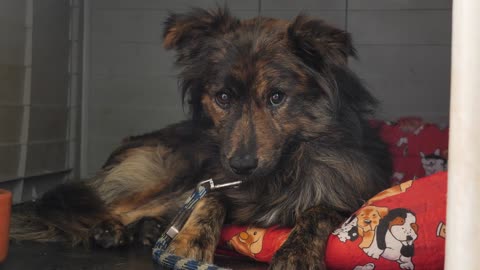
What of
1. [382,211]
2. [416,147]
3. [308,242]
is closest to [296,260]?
[308,242]

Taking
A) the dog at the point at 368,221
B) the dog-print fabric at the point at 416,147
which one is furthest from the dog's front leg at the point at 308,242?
the dog-print fabric at the point at 416,147

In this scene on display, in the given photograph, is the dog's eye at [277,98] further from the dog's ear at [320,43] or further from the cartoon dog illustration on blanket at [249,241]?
the cartoon dog illustration on blanket at [249,241]

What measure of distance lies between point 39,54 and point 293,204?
172cm

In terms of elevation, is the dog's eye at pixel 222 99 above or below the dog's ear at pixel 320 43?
below

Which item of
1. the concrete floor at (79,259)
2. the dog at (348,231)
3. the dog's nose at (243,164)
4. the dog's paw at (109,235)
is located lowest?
the concrete floor at (79,259)

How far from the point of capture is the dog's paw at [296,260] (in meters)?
2.09

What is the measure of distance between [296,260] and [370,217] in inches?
11.7

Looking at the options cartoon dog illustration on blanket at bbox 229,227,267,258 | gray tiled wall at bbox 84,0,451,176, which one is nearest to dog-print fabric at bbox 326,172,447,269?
cartoon dog illustration on blanket at bbox 229,227,267,258

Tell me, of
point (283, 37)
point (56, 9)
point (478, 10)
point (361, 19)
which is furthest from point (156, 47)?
point (478, 10)

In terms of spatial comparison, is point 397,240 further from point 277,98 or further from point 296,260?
point 277,98

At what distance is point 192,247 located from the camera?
2.30 metres

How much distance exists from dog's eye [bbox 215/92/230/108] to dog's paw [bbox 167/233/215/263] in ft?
1.74

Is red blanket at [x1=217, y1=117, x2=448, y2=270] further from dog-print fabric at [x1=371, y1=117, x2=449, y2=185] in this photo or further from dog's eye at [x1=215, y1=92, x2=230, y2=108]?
dog-print fabric at [x1=371, y1=117, x2=449, y2=185]

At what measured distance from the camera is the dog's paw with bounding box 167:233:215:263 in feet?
7.47
